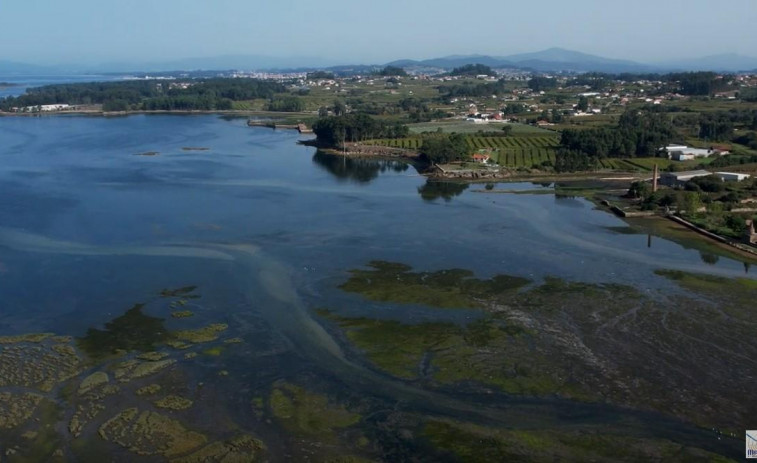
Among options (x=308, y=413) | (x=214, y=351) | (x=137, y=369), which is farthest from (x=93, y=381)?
(x=308, y=413)

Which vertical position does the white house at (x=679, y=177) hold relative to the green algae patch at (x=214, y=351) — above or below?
above

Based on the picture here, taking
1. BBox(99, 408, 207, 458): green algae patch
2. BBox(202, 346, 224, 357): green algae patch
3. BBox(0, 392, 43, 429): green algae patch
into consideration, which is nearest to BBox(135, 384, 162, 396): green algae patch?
BBox(99, 408, 207, 458): green algae patch

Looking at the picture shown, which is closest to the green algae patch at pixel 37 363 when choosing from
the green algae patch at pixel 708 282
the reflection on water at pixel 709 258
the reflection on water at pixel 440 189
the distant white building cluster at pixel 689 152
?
the green algae patch at pixel 708 282

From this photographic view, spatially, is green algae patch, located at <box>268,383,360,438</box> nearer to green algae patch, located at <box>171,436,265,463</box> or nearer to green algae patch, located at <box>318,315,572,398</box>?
green algae patch, located at <box>171,436,265,463</box>

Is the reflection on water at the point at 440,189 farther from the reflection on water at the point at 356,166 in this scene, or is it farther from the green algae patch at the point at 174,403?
the green algae patch at the point at 174,403

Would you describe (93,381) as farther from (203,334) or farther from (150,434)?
(203,334)

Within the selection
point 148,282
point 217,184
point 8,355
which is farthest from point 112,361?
point 217,184
